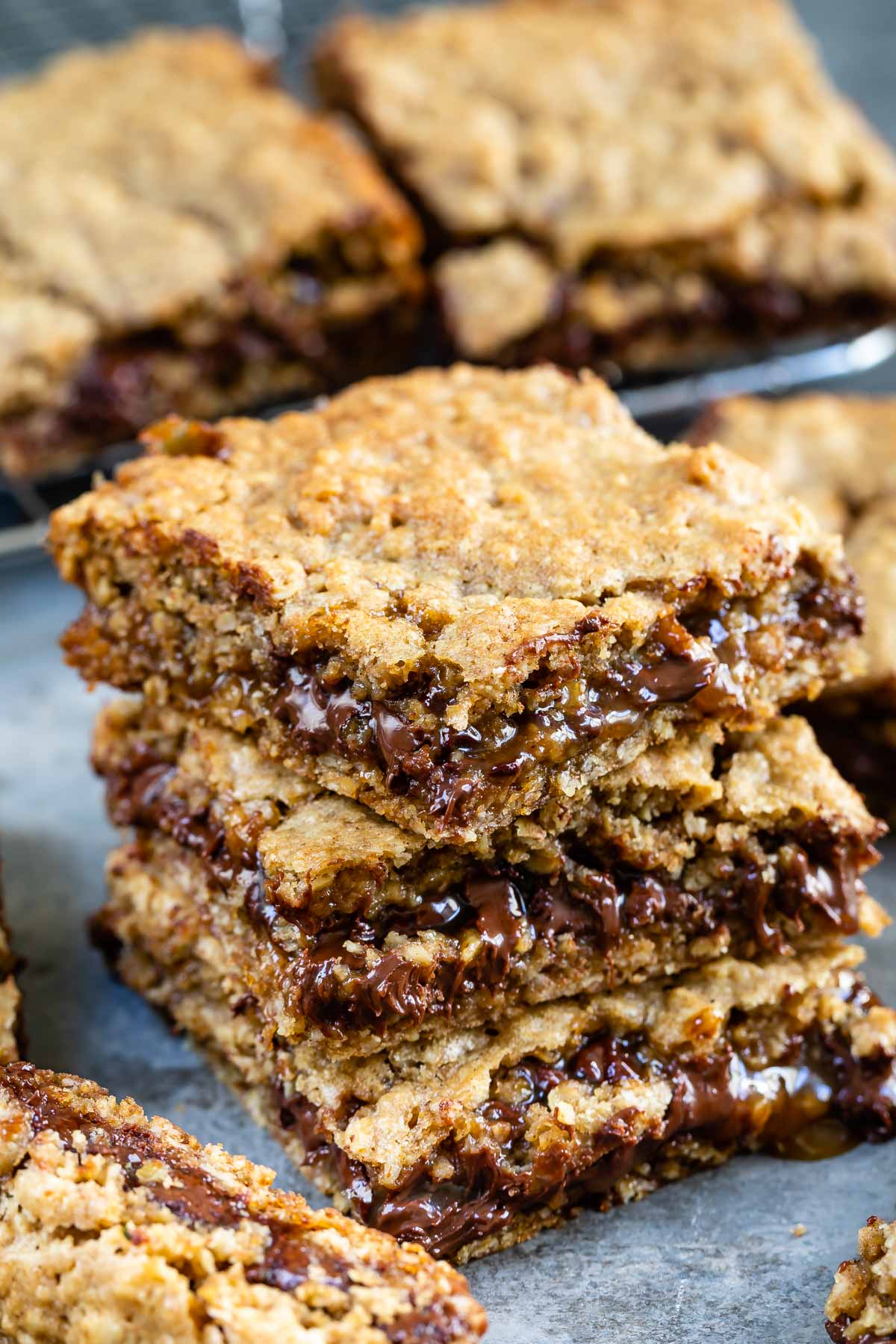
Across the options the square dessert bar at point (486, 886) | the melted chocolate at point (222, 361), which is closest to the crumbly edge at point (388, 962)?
the square dessert bar at point (486, 886)

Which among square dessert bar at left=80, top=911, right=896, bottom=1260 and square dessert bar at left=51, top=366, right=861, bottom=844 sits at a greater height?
square dessert bar at left=51, top=366, right=861, bottom=844

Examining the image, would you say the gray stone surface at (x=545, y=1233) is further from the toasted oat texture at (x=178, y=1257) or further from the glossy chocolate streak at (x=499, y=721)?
the glossy chocolate streak at (x=499, y=721)

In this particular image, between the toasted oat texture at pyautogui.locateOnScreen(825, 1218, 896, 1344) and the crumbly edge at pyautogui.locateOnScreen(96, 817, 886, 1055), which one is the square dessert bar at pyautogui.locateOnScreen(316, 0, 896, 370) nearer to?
the crumbly edge at pyautogui.locateOnScreen(96, 817, 886, 1055)

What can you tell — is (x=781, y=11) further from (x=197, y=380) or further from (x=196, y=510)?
(x=196, y=510)

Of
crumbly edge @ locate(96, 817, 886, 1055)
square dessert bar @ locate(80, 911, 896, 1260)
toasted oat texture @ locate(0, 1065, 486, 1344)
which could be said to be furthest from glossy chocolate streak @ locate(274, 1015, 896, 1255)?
toasted oat texture @ locate(0, 1065, 486, 1344)

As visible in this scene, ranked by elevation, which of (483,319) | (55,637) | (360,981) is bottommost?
(55,637)

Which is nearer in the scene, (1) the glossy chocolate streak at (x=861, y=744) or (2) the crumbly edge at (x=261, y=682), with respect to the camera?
(2) the crumbly edge at (x=261, y=682)

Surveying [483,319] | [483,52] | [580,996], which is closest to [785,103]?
[483,52]
